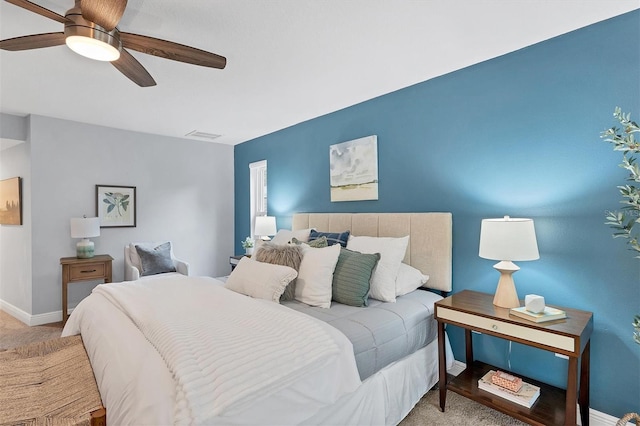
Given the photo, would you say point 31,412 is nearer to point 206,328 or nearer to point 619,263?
point 206,328

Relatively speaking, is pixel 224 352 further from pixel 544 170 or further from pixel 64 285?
pixel 64 285

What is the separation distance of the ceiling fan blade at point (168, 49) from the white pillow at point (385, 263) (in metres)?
1.73

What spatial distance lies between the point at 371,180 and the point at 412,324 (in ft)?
5.14

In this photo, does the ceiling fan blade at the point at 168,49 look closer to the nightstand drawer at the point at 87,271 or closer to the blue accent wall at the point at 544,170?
the blue accent wall at the point at 544,170

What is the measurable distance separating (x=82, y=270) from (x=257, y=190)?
→ 2.45 meters

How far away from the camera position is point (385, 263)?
2477 millimetres

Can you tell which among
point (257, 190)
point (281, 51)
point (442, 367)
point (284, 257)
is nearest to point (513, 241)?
point (442, 367)

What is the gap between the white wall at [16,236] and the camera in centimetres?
377

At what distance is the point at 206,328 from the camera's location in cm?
160

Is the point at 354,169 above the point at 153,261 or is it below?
above

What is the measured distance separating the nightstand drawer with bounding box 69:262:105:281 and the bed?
1771mm

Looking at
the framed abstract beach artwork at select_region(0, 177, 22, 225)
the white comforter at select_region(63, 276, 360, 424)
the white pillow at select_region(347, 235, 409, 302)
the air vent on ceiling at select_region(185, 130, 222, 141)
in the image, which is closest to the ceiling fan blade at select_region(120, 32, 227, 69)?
the white comforter at select_region(63, 276, 360, 424)

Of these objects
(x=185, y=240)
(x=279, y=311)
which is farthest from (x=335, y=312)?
(x=185, y=240)

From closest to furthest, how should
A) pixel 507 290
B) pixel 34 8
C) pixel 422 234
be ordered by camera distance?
pixel 34 8
pixel 507 290
pixel 422 234
